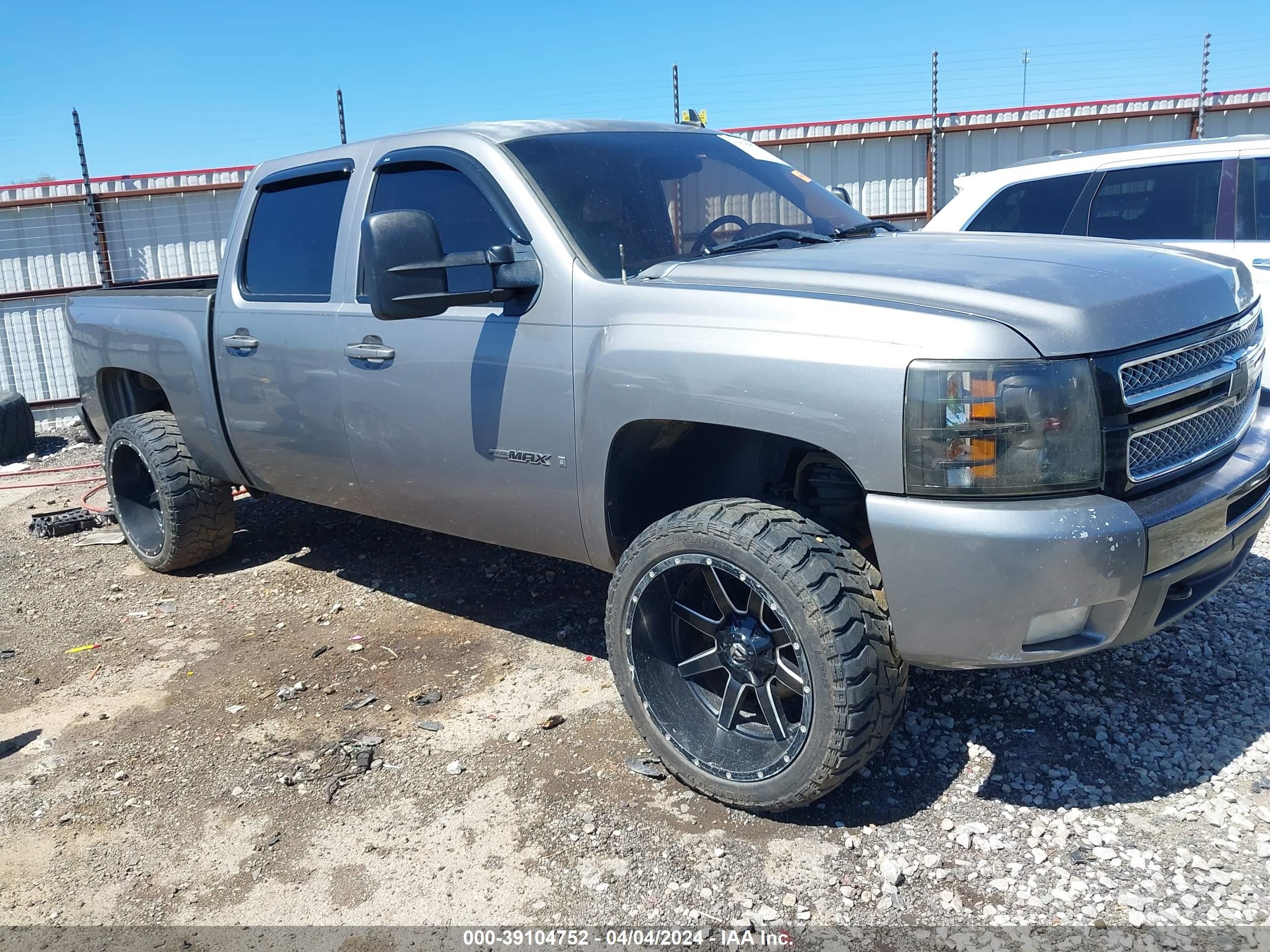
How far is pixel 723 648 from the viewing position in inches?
120

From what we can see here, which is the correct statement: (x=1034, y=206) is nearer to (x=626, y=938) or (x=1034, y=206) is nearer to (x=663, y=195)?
(x=663, y=195)

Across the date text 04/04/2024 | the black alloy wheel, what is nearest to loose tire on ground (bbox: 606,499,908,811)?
the black alloy wheel

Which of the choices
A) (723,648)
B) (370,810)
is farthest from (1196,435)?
(370,810)

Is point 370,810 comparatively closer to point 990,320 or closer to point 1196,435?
point 990,320

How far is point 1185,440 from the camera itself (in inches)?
106

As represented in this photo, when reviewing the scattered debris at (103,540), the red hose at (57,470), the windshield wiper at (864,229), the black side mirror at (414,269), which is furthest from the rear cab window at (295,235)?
the red hose at (57,470)

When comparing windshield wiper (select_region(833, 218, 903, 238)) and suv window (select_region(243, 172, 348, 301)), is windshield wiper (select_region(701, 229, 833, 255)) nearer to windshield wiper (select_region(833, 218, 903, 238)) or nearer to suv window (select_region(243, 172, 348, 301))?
windshield wiper (select_region(833, 218, 903, 238))

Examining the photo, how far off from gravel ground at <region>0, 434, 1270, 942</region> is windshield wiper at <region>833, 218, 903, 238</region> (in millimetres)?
1682

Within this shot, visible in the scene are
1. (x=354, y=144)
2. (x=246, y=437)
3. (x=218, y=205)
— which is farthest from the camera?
(x=218, y=205)

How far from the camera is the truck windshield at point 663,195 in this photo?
3.46 metres

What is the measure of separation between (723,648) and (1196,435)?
144cm

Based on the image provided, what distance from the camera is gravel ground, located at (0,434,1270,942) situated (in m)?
2.62

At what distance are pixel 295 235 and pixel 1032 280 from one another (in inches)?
124

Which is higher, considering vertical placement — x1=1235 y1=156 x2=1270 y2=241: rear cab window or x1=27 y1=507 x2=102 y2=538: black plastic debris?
x1=1235 y1=156 x2=1270 y2=241: rear cab window
